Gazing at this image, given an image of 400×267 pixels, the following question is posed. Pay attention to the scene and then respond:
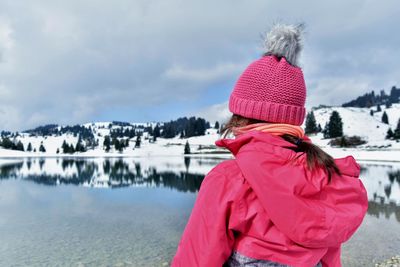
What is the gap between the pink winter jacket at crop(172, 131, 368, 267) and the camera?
72.2 inches

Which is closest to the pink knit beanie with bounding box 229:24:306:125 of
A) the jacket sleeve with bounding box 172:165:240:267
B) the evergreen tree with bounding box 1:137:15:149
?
the jacket sleeve with bounding box 172:165:240:267

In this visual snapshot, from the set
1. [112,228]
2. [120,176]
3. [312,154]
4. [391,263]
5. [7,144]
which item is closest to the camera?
[312,154]

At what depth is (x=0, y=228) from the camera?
16.1 m

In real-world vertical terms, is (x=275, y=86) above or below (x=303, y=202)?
above

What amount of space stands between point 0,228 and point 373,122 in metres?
160

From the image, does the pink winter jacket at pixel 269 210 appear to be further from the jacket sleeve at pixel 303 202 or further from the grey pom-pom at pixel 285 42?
the grey pom-pom at pixel 285 42

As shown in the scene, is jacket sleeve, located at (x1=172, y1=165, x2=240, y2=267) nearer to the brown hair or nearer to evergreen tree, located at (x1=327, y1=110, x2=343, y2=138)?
the brown hair

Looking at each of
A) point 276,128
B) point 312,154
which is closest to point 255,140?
point 276,128

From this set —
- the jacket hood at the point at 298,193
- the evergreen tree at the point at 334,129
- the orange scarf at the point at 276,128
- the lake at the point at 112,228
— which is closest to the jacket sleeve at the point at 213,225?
the jacket hood at the point at 298,193

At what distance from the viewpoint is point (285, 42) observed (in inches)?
89.7

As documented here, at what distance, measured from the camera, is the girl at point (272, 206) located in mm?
1838

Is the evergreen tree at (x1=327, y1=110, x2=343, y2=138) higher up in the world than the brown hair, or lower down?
higher up

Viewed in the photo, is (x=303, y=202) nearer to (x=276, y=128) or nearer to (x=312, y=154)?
(x=312, y=154)

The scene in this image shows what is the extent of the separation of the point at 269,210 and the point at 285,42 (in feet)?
3.70
